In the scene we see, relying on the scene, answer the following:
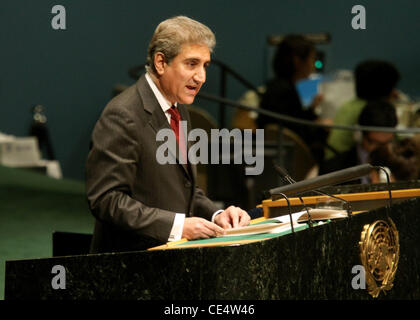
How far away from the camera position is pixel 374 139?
211 inches

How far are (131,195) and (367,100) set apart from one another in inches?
139

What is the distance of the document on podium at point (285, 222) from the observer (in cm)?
241

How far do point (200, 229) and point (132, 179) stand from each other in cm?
30

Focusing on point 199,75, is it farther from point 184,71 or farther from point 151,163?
point 151,163

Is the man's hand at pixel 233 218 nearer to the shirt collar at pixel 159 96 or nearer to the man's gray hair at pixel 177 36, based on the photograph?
the shirt collar at pixel 159 96

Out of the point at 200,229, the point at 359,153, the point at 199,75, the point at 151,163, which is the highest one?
the point at 359,153

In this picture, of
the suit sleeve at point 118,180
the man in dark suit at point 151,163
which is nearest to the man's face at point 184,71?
the man in dark suit at point 151,163

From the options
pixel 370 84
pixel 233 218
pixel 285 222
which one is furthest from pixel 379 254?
pixel 370 84

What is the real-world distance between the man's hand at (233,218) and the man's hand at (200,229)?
0.25m

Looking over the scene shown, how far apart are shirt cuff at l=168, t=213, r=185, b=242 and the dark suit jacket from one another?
0.01 metres

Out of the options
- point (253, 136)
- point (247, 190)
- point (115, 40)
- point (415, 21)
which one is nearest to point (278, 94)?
A: point (253, 136)

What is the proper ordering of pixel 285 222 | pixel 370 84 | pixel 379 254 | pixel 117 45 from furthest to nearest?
pixel 117 45, pixel 370 84, pixel 379 254, pixel 285 222

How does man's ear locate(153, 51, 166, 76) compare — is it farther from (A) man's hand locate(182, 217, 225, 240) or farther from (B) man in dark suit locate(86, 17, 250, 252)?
(A) man's hand locate(182, 217, 225, 240)

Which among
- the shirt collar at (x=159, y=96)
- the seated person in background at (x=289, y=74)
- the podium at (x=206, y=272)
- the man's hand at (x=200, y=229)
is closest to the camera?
the podium at (x=206, y=272)
